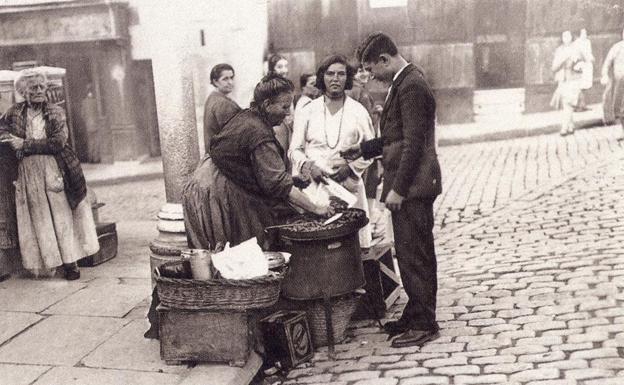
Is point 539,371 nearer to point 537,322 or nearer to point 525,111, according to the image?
point 537,322

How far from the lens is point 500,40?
50.3ft

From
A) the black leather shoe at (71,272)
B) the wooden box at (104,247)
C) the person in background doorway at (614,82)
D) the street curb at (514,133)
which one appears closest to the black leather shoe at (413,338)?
the black leather shoe at (71,272)

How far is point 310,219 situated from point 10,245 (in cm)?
337

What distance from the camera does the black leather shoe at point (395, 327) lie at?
220 inches

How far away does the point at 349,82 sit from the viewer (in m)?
6.73

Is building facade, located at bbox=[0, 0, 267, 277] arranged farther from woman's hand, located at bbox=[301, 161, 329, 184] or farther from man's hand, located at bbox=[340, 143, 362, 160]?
man's hand, located at bbox=[340, 143, 362, 160]

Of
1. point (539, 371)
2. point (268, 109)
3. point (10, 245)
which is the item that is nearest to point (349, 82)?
point (268, 109)

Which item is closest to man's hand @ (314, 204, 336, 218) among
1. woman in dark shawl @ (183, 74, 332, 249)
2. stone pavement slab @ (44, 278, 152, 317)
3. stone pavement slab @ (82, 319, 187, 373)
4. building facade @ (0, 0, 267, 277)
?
woman in dark shawl @ (183, 74, 332, 249)

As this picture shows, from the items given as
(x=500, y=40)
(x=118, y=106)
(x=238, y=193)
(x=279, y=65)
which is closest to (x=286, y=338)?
(x=238, y=193)

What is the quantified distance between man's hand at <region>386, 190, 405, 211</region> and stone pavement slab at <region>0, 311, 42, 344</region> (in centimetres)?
303

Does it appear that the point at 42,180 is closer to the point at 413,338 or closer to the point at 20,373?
the point at 20,373

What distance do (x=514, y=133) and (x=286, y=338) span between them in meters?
11.0

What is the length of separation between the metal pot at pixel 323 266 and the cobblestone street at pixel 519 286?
48 cm

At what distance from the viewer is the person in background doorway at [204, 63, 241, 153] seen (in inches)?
290
